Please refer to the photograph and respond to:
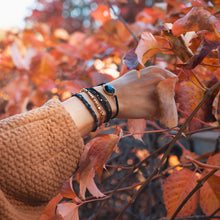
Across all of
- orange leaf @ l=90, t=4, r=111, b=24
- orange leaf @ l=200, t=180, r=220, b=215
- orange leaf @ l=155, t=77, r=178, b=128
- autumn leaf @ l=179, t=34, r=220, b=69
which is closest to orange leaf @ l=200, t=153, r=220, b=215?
orange leaf @ l=200, t=180, r=220, b=215

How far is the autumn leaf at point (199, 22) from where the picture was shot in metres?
0.33

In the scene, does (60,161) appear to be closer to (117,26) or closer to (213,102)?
(213,102)

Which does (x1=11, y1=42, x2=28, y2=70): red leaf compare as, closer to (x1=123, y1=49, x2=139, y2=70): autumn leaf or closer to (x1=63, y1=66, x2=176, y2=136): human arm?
(x1=63, y1=66, x2=176, y2=136): human arm

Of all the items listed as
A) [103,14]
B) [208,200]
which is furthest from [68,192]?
[103,14]

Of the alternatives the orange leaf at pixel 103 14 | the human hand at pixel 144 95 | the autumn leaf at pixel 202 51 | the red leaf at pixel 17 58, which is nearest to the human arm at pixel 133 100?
the human hand at pixel 144 95

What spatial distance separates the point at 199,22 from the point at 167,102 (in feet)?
0.48

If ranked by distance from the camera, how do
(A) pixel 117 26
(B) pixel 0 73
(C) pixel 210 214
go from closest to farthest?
(C) pixel 210 214, (A) pixel 117 26, (B) pixel 0 73

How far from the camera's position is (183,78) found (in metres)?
0.46

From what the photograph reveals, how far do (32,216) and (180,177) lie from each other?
31 centimetres

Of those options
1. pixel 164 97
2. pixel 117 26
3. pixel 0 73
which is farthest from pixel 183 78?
pixel 0 73

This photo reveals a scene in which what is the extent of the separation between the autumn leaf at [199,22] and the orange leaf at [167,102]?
105mm

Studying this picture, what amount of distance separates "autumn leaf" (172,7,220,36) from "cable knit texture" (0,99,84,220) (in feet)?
0.78

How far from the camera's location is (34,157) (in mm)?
411

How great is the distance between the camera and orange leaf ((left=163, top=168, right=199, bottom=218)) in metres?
0.50
